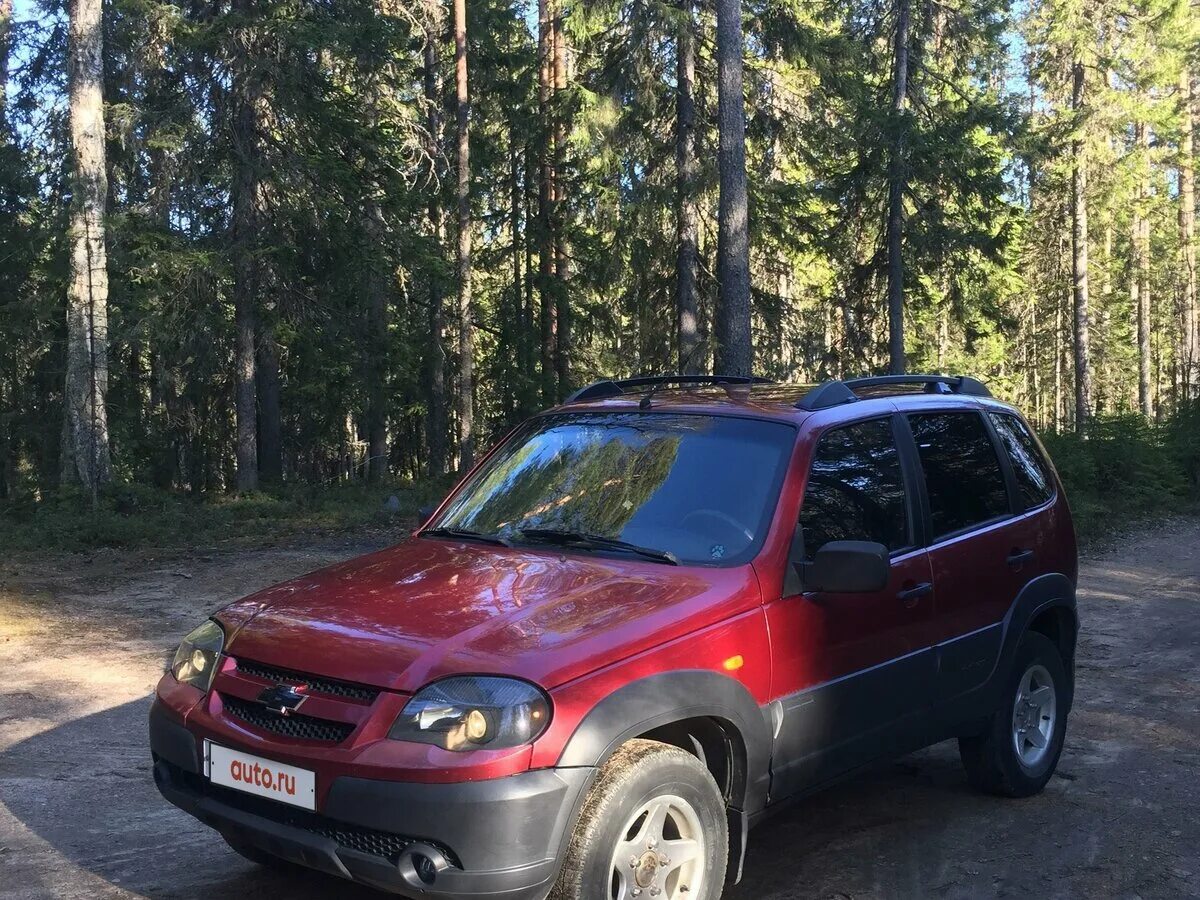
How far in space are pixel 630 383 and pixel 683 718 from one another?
98.1 inches

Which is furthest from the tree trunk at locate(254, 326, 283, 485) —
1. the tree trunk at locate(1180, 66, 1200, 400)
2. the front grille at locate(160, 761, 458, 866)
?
the tree trunk at locate(1180, 66, 1200, 400)

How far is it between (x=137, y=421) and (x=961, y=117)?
69.2 feet

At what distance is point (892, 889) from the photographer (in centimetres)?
441

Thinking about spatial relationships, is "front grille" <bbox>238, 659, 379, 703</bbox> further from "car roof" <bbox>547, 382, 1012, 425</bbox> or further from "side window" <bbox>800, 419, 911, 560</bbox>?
"car roof" <bbox>547, 382, 1012, 425</bbox>

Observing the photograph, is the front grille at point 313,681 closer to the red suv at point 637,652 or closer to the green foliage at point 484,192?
the red suv at point 637,652

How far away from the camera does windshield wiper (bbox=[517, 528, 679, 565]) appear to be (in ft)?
13.7

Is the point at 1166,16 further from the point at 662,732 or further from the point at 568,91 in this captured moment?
the point at 662,732

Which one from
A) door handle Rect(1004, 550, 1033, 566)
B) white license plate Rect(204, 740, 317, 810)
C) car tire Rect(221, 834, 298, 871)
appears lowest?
car tire Rect(221, 834, 298, 871)

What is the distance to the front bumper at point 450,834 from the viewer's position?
126 inches

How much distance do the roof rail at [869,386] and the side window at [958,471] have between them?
0.72ft

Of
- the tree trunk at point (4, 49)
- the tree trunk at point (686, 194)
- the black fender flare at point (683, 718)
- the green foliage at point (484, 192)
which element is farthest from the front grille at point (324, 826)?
the tree trunk at point (4, 49)

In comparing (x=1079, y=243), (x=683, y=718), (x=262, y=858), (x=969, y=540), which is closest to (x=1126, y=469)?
(x=969, y=540)

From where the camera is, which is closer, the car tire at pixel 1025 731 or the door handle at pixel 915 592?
the door handle at pixel 915 592

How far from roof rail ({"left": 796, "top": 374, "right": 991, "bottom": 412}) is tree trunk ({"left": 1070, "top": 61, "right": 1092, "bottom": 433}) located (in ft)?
90.8
